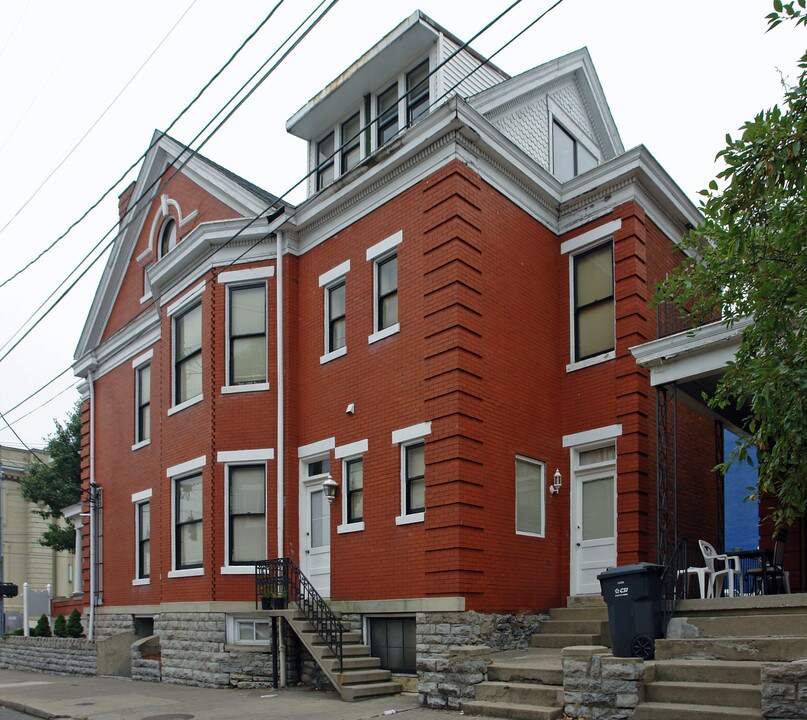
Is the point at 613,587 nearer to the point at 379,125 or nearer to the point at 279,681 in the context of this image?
the point at 279,681

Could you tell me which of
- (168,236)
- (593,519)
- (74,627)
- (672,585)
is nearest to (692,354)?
(672,585)

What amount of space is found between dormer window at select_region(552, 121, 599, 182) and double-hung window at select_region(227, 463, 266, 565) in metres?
8.22

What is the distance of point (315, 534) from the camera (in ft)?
54.1

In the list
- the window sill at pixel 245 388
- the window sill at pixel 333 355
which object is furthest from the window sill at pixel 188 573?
the window sill at pixel 333 355

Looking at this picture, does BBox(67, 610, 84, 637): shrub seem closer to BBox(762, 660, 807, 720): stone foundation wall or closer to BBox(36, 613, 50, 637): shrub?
BBox(36, 613, 50, 637): shrub

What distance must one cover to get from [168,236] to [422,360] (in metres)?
9.40

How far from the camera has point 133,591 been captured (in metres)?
21.3

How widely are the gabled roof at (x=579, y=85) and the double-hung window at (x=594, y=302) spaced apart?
125 inches

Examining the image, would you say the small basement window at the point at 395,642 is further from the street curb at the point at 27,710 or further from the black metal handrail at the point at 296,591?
the street curb at the point at 27,710

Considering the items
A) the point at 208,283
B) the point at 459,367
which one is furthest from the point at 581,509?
the point at 208,283

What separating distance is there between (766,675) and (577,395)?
791 centimetres

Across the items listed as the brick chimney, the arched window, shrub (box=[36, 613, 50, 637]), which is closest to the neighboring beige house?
shrub (box=[36, 613, 50, 637])

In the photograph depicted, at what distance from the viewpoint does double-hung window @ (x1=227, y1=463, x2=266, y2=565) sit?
54.4 feet

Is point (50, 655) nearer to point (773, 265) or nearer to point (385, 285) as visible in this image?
point (385, 285)
